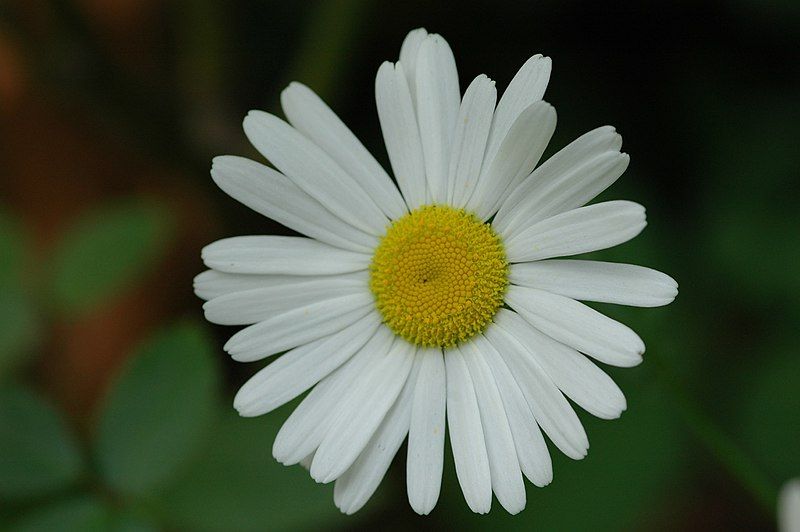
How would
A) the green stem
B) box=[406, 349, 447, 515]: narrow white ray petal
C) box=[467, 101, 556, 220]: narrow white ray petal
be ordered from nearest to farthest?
1. box=[467, 101, 556, 220]: narrow white ray petal
2. box=[406, 349, 447, 515]: narrow white ray petal
3. the green stem

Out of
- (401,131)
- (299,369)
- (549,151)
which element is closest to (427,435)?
(299,369)

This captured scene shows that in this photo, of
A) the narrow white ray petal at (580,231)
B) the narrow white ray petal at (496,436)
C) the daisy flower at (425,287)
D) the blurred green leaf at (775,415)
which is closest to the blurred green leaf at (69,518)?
the daisy flower at (425,287)

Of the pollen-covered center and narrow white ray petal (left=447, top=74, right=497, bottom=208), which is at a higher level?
narrow white ray petal (left=447, top=74, right=497, bottom=208)

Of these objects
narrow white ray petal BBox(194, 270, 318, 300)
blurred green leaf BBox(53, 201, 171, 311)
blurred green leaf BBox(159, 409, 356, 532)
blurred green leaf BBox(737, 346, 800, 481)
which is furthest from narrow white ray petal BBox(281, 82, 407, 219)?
blurred green leaf BBox(737, 346, 800, 481)

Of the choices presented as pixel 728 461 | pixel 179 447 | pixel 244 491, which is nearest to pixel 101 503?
pixel 179 447

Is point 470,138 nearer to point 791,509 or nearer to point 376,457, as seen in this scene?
point 376,457

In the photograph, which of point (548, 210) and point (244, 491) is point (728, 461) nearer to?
point (548, 210)

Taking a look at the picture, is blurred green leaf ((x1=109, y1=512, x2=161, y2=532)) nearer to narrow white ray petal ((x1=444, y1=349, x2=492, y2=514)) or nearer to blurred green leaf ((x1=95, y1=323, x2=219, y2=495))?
blurred green leaf ((x1=95, y1=323, x2=219, y2=495))
